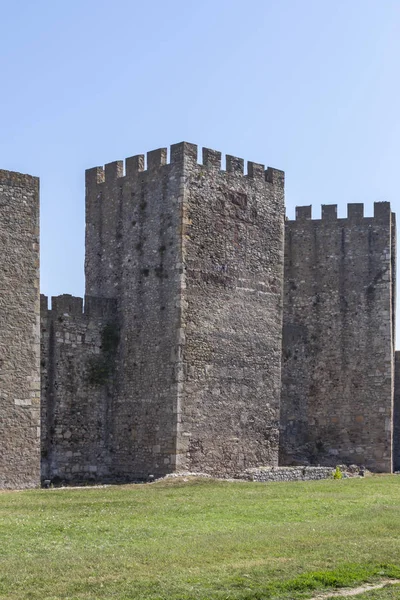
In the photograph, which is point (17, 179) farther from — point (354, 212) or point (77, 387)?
point (354, 212)

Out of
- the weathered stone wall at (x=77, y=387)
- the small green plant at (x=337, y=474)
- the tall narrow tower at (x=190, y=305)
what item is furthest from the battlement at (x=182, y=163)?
the small green plant at (x=337, y=474)

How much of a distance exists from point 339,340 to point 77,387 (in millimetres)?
11303

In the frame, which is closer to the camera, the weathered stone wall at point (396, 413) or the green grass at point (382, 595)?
the green grass at point (382, 595)

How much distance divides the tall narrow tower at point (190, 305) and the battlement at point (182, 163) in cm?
4

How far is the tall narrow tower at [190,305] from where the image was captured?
30.0 metres

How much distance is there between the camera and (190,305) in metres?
30.2

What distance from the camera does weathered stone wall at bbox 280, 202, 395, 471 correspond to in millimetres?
37531

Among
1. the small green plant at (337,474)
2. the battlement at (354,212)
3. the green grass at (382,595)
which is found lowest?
the small green plant at (337,474)

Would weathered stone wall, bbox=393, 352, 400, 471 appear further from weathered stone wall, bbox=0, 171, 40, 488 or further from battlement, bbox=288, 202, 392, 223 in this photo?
weathered stone wall, bbox=0, 171, 40, 488

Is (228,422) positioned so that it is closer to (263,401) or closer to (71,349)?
(263,401)

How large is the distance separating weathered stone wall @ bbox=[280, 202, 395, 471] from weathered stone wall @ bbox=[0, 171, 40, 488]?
1258 centimetres

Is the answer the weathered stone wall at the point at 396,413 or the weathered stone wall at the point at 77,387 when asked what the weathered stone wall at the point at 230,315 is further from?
the weathered stone wall at the point at 396,413

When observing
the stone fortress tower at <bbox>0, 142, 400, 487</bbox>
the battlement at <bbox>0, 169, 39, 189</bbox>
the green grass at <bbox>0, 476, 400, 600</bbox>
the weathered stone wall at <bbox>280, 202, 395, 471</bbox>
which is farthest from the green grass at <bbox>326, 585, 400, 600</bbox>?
the weathered stone wall at <bbox>280, 202, 395, 471</bbox>

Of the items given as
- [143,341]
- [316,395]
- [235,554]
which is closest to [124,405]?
[143,341]
